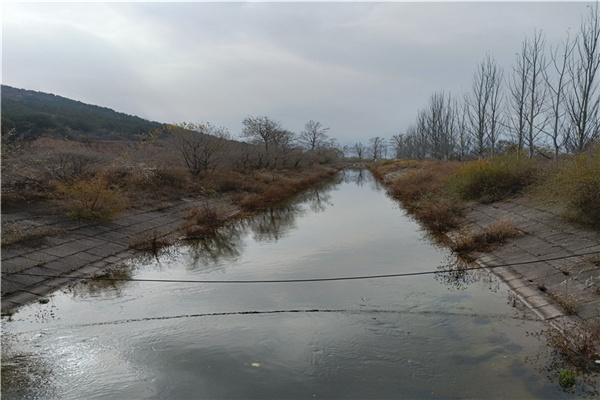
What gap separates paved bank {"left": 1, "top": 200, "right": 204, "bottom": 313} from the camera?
24.7ft

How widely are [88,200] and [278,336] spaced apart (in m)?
9.04

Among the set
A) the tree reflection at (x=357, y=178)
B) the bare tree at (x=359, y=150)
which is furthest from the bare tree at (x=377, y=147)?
the tree reflection at (x=357, y=178)

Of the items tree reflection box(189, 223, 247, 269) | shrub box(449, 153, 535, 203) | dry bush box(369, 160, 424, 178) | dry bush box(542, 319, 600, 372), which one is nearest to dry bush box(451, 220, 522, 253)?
shrub box(449, 153, 535, 203)

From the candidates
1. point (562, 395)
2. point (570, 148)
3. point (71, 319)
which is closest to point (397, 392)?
point (562, 395)

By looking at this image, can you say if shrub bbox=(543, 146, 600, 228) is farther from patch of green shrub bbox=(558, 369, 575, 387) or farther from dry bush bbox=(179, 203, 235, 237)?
dry bush bbox=(179, 203, 235, 237)

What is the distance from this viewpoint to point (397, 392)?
14.4 ft

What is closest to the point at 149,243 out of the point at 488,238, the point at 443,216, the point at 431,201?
the point at 488,238

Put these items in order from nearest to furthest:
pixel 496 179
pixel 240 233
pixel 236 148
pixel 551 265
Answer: pixel 551 265, pixel 240 233, pixel 496 179, pixel 236 148

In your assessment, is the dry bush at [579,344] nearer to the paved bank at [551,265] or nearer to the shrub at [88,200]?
the paved bank at [551,265]

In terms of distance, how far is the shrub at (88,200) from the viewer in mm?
11688

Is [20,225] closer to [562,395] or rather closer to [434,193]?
[562,395]

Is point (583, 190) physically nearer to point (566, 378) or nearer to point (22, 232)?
point (566, 378)

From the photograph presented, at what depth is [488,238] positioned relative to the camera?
400 inches

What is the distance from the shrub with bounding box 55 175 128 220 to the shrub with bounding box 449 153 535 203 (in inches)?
514
